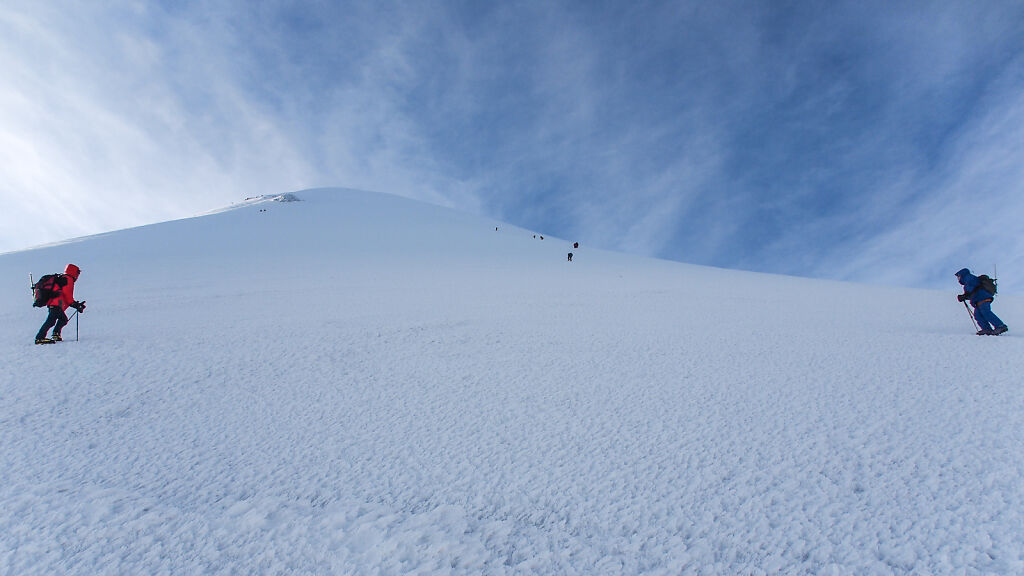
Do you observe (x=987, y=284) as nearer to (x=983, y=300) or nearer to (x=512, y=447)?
(x=983, y=300)

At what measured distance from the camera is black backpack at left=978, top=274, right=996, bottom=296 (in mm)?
7125

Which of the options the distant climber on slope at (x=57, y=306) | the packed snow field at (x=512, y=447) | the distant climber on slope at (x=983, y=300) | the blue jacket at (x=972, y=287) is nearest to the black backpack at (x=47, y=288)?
the distant climber on slope at (x=57, y=306)

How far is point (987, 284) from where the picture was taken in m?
7.18

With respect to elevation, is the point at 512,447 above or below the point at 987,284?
below

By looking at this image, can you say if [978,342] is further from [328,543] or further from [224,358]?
[224,358]

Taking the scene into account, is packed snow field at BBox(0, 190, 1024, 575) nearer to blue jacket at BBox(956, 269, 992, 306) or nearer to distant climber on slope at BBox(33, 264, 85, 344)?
distant climber on slope at BBox(33, 264, 85, 344)

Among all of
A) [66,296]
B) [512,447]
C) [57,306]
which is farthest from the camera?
[66,296]

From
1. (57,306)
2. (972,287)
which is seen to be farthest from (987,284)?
(57,306)

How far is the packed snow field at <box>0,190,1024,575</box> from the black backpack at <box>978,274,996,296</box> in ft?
2.94

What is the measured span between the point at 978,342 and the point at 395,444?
315 inches

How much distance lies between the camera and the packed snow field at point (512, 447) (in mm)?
2482

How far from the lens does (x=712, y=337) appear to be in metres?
7.04

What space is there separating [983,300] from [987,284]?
25cm

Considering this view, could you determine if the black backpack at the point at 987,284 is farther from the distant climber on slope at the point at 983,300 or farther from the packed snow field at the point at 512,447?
the packed snow field at the point at 512,447
